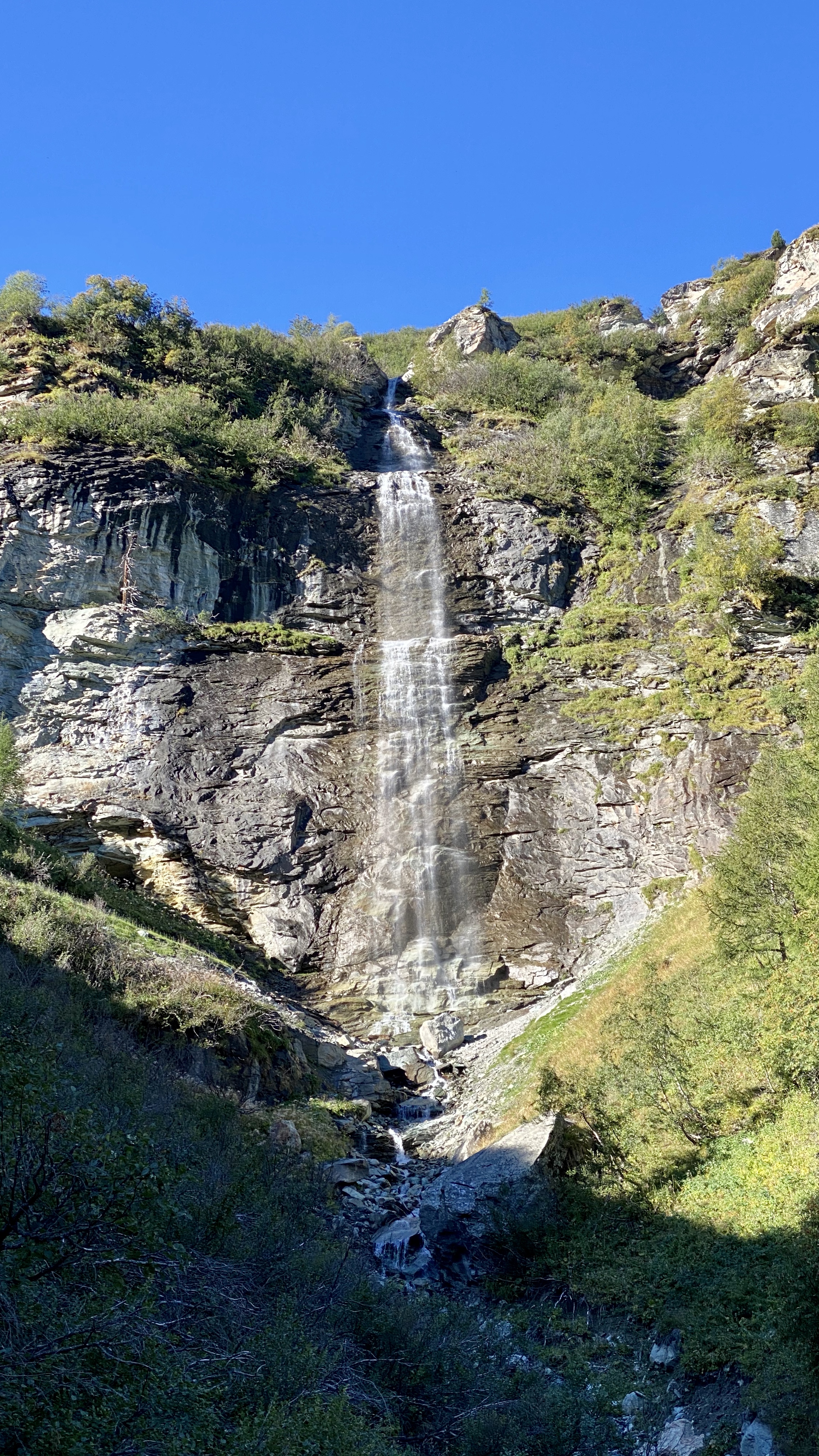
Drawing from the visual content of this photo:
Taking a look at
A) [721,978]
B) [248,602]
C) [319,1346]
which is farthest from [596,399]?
[319,1346]

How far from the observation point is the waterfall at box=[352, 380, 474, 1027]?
20141mm

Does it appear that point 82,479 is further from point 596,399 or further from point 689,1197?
point 689,1197

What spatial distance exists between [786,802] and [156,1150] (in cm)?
946

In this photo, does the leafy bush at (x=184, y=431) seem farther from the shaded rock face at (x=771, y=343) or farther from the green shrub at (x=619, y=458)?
the shaded rock face at (x=771, y=343)

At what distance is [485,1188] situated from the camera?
10.7 meters

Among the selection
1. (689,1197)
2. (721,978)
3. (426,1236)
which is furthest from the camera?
(721,978)

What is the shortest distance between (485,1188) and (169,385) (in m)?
29.6

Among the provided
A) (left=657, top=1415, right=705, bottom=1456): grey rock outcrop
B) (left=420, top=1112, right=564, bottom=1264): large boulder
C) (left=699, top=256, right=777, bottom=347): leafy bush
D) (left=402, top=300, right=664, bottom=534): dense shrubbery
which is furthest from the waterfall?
(left=699, top=256, right=777, bottom=347): leafy bush

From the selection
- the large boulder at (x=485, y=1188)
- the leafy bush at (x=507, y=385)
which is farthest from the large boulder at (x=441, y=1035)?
the leafy bush at (x=507, y=385)

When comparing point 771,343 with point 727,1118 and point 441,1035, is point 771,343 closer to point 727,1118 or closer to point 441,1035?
point 441,1035

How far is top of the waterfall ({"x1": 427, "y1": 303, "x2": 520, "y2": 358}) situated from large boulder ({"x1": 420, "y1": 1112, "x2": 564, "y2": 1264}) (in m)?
37.1

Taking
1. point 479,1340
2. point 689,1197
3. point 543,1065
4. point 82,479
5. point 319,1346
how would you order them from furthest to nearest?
1. point 82,479
2. point 543,1065
3. point 689,1197
4. point 479,1340
5. point 319,1346

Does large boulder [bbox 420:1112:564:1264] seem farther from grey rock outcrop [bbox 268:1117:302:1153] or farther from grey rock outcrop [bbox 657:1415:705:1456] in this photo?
grey rock outcrop [bbox 657:1415:705:1456]

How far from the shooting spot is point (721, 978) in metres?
11.6
